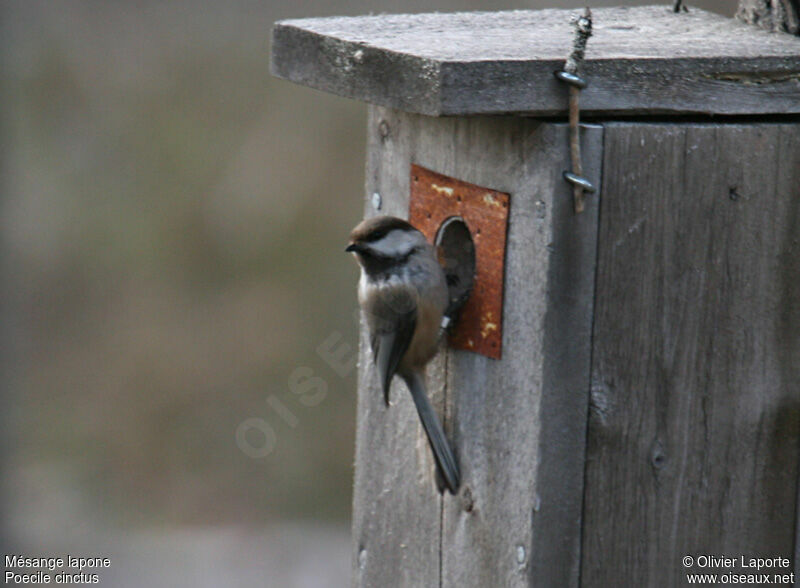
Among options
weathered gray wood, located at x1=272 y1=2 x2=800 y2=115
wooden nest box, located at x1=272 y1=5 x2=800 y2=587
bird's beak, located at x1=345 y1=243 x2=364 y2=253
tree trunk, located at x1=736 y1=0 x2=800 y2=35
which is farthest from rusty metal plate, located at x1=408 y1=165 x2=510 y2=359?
tree trunk, located at x1=736 y1=0 x2=800 y2=35

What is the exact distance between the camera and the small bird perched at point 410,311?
234 cm

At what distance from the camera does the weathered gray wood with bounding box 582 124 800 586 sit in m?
2.00

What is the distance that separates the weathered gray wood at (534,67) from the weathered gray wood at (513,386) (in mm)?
103

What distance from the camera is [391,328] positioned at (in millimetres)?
2438

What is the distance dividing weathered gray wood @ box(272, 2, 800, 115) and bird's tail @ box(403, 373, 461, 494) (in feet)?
2.17

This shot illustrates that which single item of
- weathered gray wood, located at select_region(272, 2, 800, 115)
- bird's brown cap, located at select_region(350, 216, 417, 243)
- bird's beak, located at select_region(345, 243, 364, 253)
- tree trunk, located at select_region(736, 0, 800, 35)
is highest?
tree trunk, located at select_region(736, 0, 800, 35)

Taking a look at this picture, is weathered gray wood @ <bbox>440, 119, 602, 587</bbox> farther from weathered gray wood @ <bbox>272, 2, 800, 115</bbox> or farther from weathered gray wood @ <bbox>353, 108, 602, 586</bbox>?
weathered gray wood @ <bbox>272, 2, 800, 115</bbox>

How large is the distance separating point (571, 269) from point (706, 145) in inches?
12.8

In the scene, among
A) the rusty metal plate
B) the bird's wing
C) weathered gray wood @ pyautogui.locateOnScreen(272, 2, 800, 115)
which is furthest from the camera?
the bird's wing

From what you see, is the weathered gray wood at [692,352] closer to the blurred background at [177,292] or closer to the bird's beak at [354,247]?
the bird's beak at [354,247]

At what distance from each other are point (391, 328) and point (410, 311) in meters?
0.07

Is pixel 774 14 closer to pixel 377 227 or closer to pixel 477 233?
pixel 477 233

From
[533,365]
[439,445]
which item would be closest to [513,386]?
[533,365]

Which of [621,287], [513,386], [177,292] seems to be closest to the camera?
[621,287]
